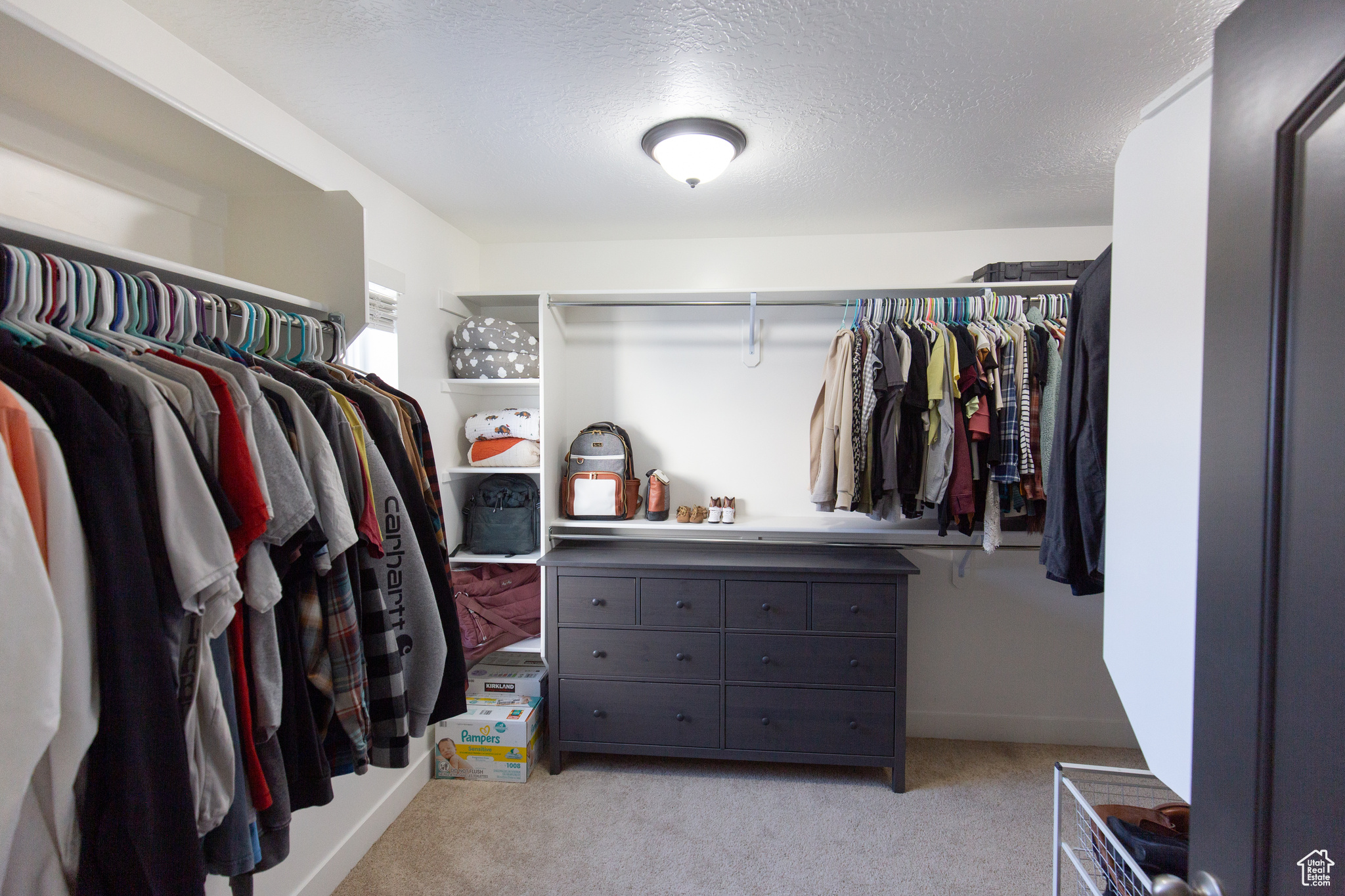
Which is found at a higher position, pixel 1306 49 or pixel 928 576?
pixel 1306 49

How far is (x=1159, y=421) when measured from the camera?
2.62 feet

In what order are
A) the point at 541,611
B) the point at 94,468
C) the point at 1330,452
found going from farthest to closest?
the point at 541,611 < the point at 94,468 < the point at 1330,452

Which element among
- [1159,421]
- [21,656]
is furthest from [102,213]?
[1159,421]

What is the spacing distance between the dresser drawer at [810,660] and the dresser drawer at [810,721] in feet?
0.16

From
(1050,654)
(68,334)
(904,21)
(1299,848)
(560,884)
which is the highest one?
(904,21)

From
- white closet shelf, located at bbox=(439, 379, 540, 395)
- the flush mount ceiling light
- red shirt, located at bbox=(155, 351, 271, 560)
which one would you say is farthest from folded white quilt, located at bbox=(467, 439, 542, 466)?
red shirt, located at bbox=(155, 351, 271, 560)

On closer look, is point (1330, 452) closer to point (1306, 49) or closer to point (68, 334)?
point (1306, 49)

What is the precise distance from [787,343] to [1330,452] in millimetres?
2456

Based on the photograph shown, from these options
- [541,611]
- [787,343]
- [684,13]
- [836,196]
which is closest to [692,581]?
[541,611]

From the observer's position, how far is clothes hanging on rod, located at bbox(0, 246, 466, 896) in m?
0.71

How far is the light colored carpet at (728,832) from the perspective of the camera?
194cm

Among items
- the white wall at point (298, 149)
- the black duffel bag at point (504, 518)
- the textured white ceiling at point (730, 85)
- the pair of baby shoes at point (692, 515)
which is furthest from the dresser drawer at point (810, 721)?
the textured white ceiling at point (730, 85)

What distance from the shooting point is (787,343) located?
2902 mm

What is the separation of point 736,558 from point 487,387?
135cm
